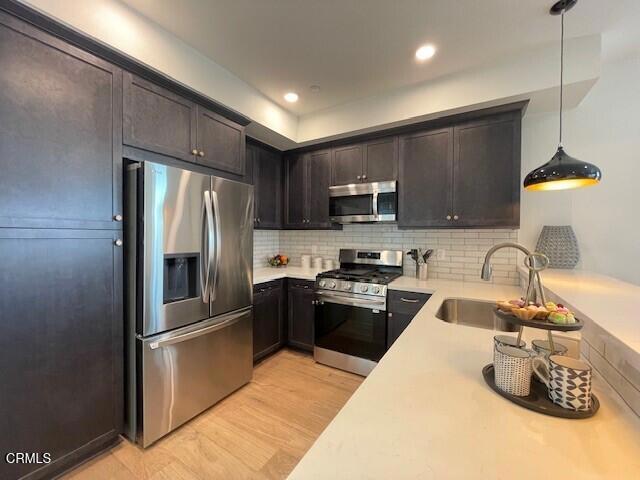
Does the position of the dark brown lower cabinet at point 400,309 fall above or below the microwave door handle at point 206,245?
below

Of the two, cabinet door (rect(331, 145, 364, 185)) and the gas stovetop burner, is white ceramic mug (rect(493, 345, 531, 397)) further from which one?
cabinet door (rect(331, 145, 364, 185))

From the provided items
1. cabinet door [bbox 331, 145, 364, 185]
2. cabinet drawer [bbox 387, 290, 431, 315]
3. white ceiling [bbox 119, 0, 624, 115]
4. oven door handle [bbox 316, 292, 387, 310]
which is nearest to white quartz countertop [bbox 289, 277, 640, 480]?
cabinet drawer [bbox 387, 290, 431, 315]

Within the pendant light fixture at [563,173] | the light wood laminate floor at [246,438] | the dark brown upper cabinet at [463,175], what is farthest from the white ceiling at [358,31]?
the light wood laminate floor at [246,438]

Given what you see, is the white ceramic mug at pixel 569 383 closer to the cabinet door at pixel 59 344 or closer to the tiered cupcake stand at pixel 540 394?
the tiered cupcake stand at pixel 540 394

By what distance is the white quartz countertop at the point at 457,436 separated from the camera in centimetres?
55

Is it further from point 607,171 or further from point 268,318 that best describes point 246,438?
point 607,171

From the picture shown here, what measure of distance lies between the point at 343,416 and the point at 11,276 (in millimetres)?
1729

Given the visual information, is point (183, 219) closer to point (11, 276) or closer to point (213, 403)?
point (11, 276)

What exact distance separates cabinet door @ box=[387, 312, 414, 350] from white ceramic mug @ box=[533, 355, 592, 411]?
5.48ft

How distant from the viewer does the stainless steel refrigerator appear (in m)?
1.71

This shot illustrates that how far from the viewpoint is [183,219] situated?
1870 mm

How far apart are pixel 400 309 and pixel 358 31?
7.17 ft

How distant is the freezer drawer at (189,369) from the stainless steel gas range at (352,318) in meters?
0.78

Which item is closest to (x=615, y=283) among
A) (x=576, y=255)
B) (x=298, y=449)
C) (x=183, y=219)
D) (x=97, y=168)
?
(x=576, y=255)
